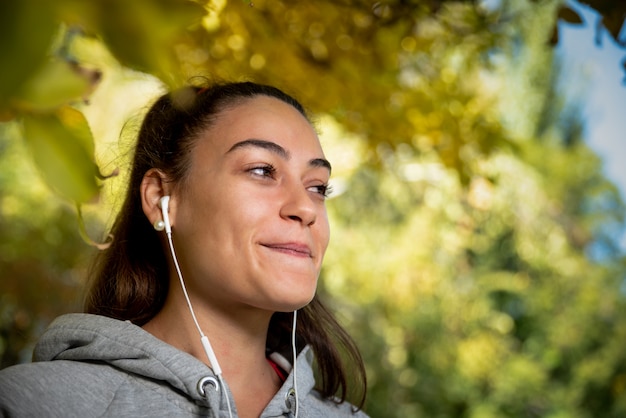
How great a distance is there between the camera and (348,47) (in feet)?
6.35

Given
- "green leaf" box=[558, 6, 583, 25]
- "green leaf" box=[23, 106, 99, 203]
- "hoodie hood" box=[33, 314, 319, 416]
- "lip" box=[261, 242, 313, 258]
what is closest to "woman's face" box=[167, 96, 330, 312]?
"lip" box=[261, 242, 313, 258]

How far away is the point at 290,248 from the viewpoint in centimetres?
105

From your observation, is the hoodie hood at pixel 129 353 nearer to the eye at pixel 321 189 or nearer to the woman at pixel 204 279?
the woman at pixel 204 279

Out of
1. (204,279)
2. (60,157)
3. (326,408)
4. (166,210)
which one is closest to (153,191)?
(166,210)

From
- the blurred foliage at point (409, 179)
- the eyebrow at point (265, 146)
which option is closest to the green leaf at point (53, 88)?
the blurred foliage at point (409, 179)

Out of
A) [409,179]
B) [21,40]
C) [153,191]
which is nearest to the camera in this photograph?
[21,40]

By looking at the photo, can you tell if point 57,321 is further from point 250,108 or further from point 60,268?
point 60,268

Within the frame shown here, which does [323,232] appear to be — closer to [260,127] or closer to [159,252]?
[260,127]

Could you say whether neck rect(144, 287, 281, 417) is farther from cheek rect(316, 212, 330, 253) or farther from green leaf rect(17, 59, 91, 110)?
green leaf rect(17, 59, 91, 110)

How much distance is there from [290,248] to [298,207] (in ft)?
0.19

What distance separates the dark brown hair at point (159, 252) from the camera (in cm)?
119

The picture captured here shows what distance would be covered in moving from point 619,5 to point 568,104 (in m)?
8.20

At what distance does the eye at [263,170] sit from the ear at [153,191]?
0.46ft

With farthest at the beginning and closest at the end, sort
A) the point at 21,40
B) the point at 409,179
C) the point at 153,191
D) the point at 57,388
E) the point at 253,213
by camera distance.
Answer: the point at 409,179 < the point at 153,191 < the point at 253,213 < the point at 57,388 < the point at 21,40
